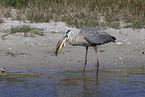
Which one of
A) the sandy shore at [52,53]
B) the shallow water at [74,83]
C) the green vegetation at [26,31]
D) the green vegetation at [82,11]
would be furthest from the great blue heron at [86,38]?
the green vegetation at [82,11]

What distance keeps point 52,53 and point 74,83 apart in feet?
9.28

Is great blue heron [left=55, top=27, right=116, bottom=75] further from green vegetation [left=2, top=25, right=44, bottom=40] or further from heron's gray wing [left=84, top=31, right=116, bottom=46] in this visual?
green vegetation [left=2, top=25, right=44, bottom=40]

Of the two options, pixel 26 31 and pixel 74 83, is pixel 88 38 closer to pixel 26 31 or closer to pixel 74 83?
pixel 74 83

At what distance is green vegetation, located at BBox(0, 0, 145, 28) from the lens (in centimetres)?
1264

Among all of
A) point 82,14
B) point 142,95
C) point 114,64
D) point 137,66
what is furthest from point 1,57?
point 82,14

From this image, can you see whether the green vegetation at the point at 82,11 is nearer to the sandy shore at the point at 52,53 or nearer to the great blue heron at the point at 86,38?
the sandy shore at the point at 52,53

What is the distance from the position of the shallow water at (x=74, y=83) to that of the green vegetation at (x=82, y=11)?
4927 mm

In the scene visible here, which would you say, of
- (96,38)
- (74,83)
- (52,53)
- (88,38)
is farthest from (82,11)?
(74,83)

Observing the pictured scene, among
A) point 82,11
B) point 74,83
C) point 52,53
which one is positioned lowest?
point 74,83

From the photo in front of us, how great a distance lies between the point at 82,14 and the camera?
13203mm

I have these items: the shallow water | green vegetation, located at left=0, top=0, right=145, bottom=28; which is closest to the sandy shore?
the shallow water

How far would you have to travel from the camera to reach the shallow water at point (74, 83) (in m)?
5.73

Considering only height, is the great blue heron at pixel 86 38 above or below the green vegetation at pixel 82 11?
below

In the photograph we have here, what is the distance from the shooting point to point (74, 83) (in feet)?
21.7
